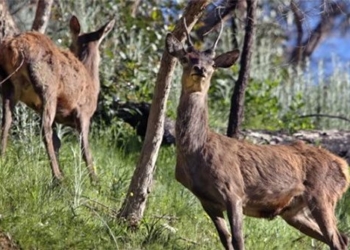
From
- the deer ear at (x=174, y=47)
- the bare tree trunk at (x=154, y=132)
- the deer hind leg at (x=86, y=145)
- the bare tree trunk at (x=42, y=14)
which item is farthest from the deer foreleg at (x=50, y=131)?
the deer ear at (x=174, y=47)

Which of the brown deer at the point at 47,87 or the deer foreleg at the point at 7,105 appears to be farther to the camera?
the deer foreleg at the point at 7,105

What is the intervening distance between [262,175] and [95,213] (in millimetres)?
1550

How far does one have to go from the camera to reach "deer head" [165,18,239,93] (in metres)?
9.62

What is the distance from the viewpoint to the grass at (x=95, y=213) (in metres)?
9.39

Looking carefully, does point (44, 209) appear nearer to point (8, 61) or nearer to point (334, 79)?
point (8, 61)

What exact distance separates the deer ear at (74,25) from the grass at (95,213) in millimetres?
1846

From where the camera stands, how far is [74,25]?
14117mm

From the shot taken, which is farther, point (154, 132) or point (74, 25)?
point (74, 25)

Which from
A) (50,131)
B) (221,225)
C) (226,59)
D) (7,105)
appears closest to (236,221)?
(221,225)

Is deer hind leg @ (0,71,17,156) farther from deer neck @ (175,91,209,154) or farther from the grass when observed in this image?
deer neck @ (175,91,209,154)

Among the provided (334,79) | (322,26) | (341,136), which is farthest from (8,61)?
Answer: (322,26)

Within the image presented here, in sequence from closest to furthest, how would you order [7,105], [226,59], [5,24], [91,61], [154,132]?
[226,59]
[154,132]
[7,105]
[5,24]
[91,61]

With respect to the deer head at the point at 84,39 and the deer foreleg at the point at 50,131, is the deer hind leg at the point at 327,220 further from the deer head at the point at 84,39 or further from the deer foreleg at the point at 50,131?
the deer head at the point at 84,39

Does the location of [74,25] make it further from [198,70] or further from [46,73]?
[198,70]
